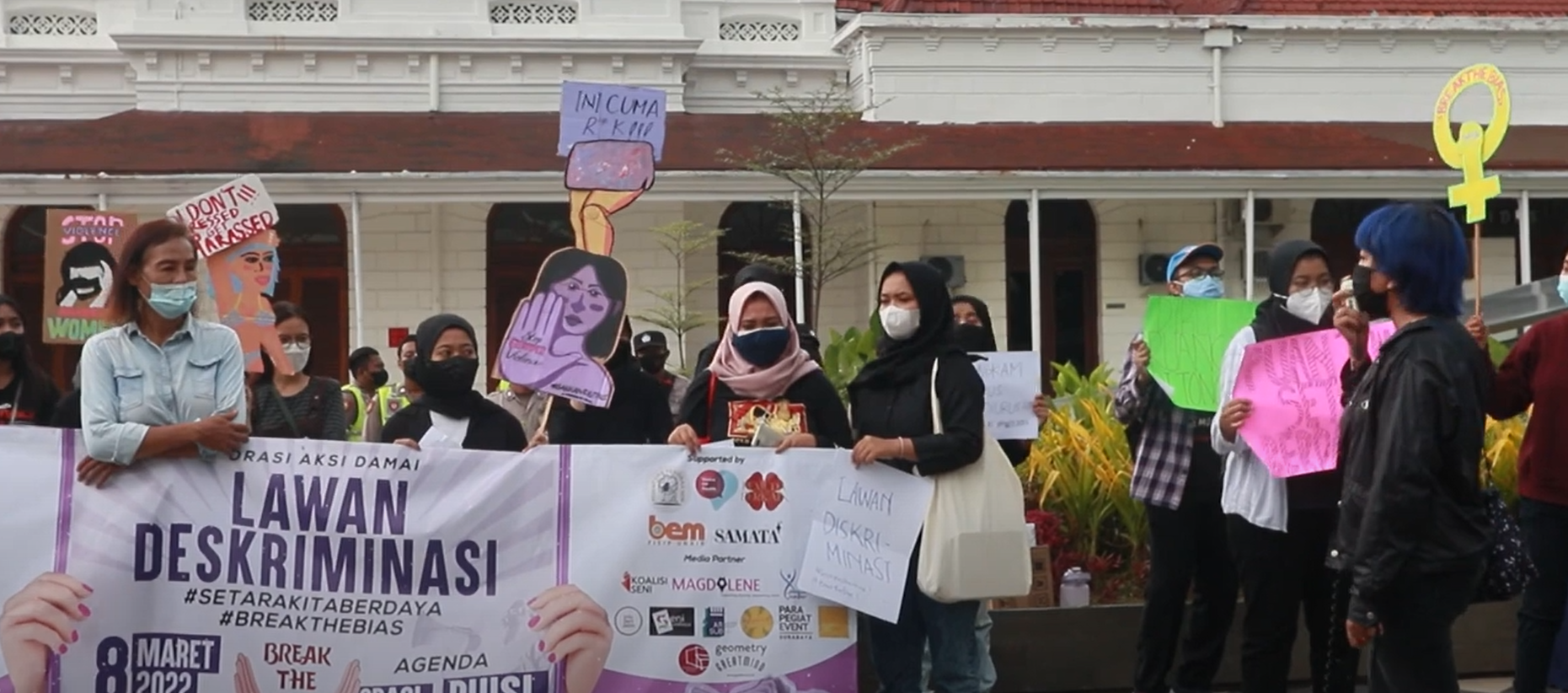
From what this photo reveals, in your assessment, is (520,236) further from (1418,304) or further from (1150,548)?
(1418,304)

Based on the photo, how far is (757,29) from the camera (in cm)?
2434

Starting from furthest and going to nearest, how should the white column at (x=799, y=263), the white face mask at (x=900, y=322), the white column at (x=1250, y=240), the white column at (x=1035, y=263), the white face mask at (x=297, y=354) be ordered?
the white column at (x=1250, y=240) < the white column at (x=1035, y=263) < the white column at (x=799, y=263) < the white face mask at (x=297, y=354) < the white face mask at (x=900, y=322)

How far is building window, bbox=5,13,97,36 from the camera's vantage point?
23.3 meters

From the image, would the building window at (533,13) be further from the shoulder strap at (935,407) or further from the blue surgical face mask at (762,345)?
the shoulder strap at (935,407)

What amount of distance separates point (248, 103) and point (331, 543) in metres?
17.5

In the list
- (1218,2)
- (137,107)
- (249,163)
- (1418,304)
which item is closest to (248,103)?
(137,107)

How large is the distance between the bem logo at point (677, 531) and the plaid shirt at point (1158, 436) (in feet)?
6.32

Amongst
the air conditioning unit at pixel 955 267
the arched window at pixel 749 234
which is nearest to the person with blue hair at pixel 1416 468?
the air conditioning unit at pixel 955 267

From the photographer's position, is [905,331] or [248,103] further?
[248,103]

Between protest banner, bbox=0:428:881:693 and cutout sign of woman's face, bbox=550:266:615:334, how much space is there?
2.88ft

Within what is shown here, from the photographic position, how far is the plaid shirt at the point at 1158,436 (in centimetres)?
773

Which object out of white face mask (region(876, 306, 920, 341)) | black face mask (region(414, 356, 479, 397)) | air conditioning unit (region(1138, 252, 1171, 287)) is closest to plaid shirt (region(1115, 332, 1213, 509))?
white face mask (region(876, 306, 920, 341))

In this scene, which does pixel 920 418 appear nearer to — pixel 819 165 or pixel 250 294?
pixel 250 294

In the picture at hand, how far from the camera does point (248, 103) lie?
75.7ft
